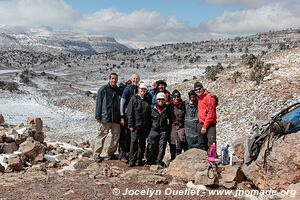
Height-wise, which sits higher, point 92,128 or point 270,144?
point 270,144

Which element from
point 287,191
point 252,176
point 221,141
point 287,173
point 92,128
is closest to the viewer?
point 287,191

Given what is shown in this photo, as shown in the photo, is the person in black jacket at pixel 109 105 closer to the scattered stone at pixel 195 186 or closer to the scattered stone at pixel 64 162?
the scattered stone at pixel 64 162

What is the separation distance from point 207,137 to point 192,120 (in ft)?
1.55

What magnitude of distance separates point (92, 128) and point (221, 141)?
7916 millimetres

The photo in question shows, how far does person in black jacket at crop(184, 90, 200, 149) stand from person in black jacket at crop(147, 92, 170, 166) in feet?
1.59

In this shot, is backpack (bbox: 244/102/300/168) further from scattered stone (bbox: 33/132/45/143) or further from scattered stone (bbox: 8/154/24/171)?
scattered stone (bbox: 33/132/45/143)

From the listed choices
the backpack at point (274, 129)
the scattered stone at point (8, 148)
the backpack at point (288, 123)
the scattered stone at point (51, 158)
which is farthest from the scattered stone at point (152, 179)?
the scattered stone at point (8, 148)

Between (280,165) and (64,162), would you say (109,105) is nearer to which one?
(64,162)

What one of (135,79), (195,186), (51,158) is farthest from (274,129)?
(51,158)

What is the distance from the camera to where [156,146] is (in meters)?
9.20

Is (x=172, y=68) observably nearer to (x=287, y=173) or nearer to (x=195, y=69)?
(x=195, y=69)

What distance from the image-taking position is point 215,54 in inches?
2297

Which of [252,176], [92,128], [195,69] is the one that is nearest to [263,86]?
[92,128]

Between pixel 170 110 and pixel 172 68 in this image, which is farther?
pixel 172 68
